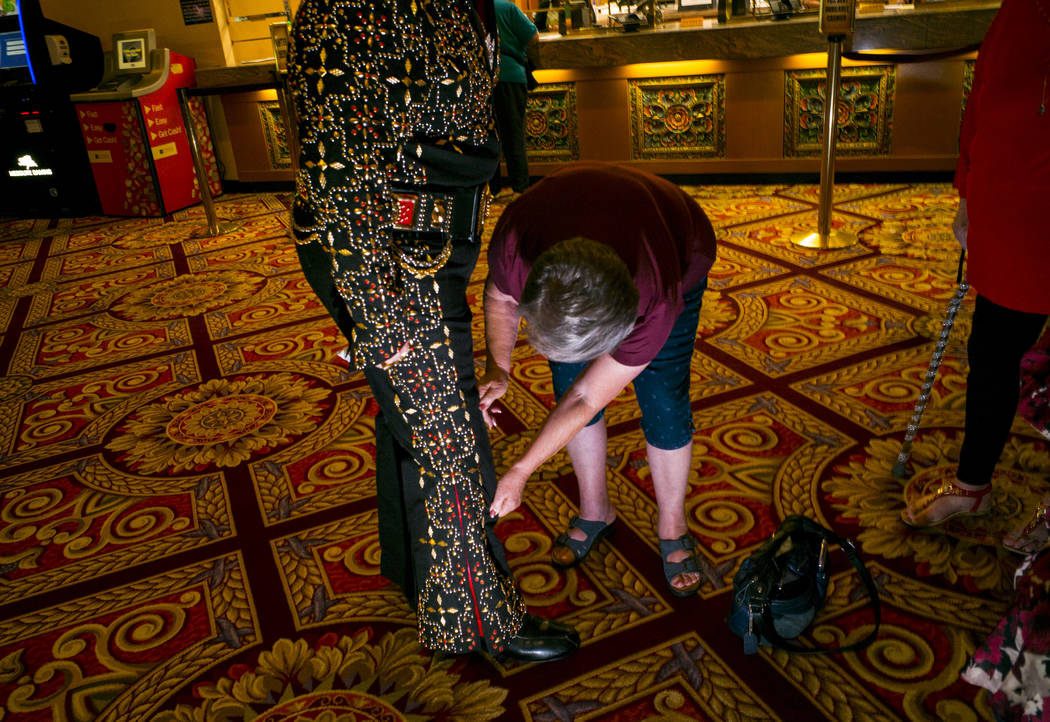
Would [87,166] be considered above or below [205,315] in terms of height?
above

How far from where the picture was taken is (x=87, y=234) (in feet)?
17.6

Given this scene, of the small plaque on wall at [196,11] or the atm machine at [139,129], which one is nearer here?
the atm machine at [139,129]

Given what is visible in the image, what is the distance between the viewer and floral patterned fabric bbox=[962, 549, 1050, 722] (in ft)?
2.86

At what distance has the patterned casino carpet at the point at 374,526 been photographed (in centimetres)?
132

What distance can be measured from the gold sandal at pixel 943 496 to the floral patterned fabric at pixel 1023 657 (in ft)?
2.02

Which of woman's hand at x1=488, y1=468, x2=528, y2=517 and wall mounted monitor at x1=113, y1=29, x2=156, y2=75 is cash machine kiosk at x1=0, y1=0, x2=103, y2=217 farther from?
woman's hand at x1=488, y1=468, x2=528, y2=517

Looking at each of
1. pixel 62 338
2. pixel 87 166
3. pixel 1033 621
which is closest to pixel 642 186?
pixel 1033 621

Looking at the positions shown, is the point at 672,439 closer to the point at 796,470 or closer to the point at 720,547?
the point at 720,547

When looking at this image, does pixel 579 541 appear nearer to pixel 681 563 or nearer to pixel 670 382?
pixel 681 563

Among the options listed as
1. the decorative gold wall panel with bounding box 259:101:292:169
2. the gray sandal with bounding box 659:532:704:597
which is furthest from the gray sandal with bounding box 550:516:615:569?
the decorative gold wall panel with bounding box 259:101:292:169

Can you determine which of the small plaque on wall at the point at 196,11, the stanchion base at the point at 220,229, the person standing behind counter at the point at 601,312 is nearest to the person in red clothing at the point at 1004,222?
the person standing behind counter at the point at 601,312

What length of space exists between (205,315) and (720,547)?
2711mm

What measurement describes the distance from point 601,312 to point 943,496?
1.07 metres

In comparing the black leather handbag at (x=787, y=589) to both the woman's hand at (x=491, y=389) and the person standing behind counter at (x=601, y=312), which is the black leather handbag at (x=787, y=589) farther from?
the woman's hand at (x=491, y=389)
